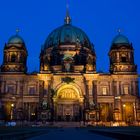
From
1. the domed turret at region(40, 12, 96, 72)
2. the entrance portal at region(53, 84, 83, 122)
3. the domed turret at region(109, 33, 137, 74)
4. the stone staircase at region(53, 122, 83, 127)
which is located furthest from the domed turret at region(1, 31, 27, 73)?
the domed turret at region(109, 33, 137, 74)

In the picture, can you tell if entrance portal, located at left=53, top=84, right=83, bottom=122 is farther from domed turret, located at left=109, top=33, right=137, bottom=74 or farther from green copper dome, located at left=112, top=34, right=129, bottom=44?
green copper dome, located at left=112, top=34, right=129, bottom=44

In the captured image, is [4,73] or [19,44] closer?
[4,73]

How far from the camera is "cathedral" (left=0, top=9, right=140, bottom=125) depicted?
62.4 meters

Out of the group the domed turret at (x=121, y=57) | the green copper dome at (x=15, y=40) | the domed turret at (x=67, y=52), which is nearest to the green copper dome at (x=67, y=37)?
the domed turret at (x=67, y=52)

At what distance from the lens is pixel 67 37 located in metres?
78.4

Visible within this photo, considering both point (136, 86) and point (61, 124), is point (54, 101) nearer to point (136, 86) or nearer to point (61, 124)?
point (61, 124)

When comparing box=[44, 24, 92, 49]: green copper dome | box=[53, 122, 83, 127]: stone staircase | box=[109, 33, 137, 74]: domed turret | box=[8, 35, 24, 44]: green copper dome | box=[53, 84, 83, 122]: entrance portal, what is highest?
box=[44, 24, 92, 49]: green copper dome

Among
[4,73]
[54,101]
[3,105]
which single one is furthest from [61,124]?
[4,73]

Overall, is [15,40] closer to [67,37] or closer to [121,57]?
[67,37]

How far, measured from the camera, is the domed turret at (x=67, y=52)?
68588mm

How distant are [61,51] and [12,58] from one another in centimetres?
1365

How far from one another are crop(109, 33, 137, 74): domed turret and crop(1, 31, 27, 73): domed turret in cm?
2256

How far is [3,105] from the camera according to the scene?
63406 mm

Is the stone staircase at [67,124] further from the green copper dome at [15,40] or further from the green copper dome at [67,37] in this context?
the green copper dome at [67,37]
